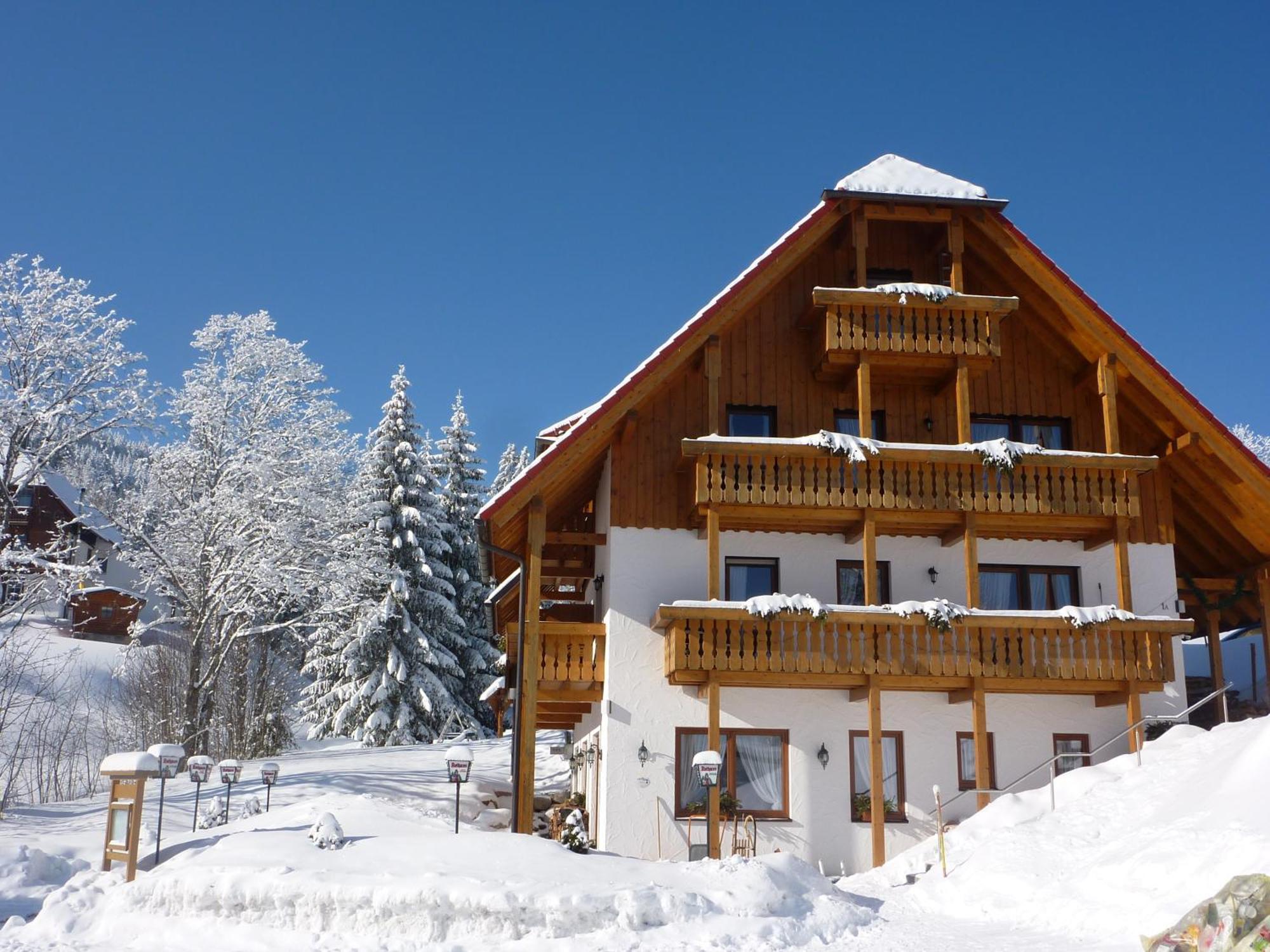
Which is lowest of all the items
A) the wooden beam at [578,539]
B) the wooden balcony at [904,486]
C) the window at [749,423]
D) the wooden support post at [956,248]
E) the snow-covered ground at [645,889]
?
the snow-covered ground at [645,889]

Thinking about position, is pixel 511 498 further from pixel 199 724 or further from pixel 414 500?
pixel 414 500

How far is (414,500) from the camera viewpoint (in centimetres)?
4147

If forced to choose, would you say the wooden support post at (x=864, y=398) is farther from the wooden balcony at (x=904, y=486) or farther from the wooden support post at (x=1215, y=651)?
Answer: the wooden support post at (x=1215, y=651)

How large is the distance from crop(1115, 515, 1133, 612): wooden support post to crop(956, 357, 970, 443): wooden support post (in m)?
2.94

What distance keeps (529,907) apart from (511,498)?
8311mm

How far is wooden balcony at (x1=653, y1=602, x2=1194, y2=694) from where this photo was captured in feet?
60.6

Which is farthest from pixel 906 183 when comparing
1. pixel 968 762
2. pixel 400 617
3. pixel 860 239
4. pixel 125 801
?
pixel 400 617

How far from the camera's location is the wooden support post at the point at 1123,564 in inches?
790

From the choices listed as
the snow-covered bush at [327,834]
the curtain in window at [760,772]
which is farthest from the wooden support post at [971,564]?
the snow-covered bush at [327,834]

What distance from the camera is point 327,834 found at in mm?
13523

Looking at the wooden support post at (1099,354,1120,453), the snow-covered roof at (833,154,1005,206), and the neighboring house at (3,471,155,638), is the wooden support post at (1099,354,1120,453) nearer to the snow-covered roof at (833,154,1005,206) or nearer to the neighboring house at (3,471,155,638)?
the snow-covered roof at (833,154,1005,206)

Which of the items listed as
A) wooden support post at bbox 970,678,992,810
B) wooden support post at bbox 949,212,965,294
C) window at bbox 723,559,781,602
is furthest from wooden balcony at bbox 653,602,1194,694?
wooden support post at bbox 949,212,965,294

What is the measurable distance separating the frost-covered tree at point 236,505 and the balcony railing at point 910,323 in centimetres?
1728

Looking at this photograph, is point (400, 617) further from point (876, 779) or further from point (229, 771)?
point (876, 779)
